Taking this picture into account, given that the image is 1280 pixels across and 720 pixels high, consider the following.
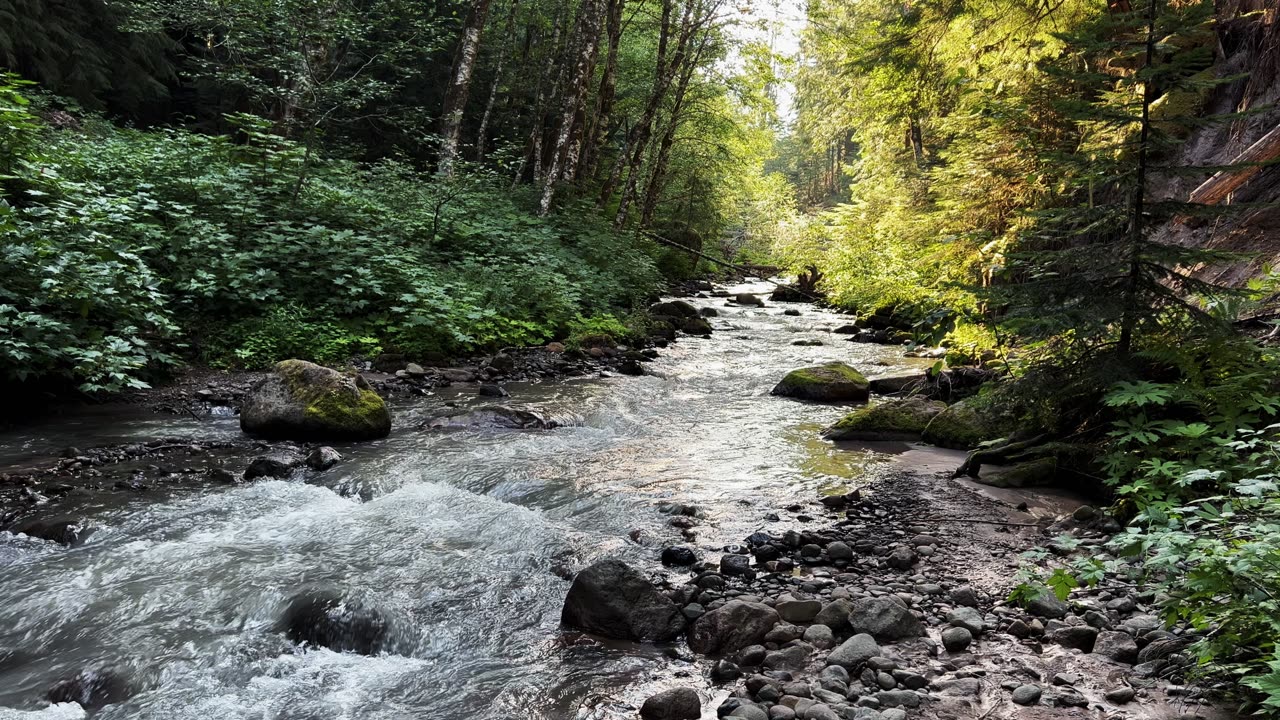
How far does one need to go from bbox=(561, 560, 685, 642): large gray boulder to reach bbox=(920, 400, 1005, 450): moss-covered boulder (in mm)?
5157

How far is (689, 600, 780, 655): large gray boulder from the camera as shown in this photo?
415 cm

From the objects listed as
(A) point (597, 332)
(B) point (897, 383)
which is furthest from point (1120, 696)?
(A) point (597, 332)

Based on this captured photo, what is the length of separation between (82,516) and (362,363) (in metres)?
5.41

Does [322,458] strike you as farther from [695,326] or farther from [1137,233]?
[695,326]

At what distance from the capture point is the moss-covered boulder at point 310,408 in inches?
311

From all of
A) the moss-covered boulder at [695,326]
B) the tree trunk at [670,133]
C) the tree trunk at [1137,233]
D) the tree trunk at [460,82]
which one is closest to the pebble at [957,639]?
the tree trunk at [1137,233]

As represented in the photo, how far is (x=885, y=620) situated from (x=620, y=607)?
1.55 m

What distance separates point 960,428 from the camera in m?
8.34

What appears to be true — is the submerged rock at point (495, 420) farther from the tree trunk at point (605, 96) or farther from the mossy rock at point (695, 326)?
the tree trunk at point (605, 96)

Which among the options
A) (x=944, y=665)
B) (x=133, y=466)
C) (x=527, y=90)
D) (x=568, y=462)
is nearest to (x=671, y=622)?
(x=944, y=665)

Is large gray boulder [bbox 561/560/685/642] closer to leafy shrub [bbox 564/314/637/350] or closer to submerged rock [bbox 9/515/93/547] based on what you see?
submerged rock [bbox 9/515/93/547]

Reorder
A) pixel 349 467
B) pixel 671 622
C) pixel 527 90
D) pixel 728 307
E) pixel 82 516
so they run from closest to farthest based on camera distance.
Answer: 1. pixel 671 622
2. pixel 82 516
3. pixel 349 467
4. pixel 728 307
5. pixel 527 90

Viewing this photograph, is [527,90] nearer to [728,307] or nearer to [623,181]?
[623,181]

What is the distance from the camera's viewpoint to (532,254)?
51.2 feet
